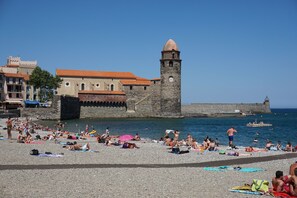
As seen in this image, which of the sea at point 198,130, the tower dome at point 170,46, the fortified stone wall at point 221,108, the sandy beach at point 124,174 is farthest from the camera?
the fortified stone wall at point 221,108

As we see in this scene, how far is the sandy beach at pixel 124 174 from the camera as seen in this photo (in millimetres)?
9656

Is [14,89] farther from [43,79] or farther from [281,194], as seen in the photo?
[281,194]

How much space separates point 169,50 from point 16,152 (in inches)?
2056

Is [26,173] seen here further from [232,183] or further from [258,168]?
[258,168]

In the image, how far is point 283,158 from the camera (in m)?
17.1

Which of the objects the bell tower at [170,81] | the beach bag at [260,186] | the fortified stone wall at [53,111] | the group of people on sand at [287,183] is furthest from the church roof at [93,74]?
the group of people on sand at [287,183]

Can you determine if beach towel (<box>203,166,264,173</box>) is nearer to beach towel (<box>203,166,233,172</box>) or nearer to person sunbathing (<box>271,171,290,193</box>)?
beach towel (<box>203,166,233,172</box>)

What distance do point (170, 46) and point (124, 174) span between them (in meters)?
56.5

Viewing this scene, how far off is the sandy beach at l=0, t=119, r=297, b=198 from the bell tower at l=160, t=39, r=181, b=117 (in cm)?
4920

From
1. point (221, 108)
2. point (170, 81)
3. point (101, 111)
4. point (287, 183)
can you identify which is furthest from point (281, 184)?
point (221, 108)

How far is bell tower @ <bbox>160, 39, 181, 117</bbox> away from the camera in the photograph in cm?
6650

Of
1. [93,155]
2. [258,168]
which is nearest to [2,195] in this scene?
[93,155]

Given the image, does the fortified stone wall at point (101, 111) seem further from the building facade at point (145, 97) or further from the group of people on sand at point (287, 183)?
the group of people on sand at point (287, 183)

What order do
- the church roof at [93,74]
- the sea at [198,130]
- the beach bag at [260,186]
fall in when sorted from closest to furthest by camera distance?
the beach bag at [260,186] < the sea at [198,130] < the church roof at [93,74]
